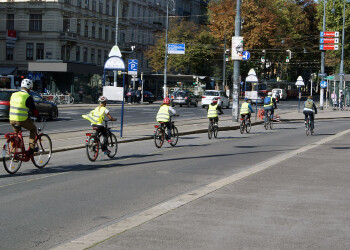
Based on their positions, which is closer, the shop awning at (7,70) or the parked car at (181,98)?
the parked car at (181,98)

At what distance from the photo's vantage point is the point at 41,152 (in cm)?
1252

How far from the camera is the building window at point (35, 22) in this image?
66.4 metres

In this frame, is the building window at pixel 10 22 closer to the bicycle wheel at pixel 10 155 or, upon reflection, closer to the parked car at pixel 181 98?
the parked car at pixel 181 98

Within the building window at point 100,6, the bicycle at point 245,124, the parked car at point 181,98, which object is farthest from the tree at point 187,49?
the bicycle at point 245,124

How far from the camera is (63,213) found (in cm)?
795

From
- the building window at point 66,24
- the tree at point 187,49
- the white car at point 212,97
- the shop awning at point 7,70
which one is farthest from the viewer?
the tree at point 187,49

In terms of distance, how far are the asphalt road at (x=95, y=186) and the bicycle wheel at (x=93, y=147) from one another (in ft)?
0.57

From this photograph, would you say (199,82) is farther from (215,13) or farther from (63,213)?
(63,213)

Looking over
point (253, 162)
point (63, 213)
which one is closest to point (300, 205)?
point (63, 213)

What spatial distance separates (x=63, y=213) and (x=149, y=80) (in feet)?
218

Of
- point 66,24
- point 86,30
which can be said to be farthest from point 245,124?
point 86,30

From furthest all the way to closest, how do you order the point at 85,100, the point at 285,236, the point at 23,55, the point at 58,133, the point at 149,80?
the point at 149,80 < the point at 23,55 < the point at 85,100 < the point at 58,133 < the point at 285,236

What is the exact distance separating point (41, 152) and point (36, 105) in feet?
57.3

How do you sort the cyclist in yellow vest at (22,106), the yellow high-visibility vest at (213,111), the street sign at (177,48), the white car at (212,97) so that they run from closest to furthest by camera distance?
the cyclist in yellow vest at (22,106) → the yellow high-visibility vest at (213,111) → the white car at (212,97) → the street sign at (177,48)
